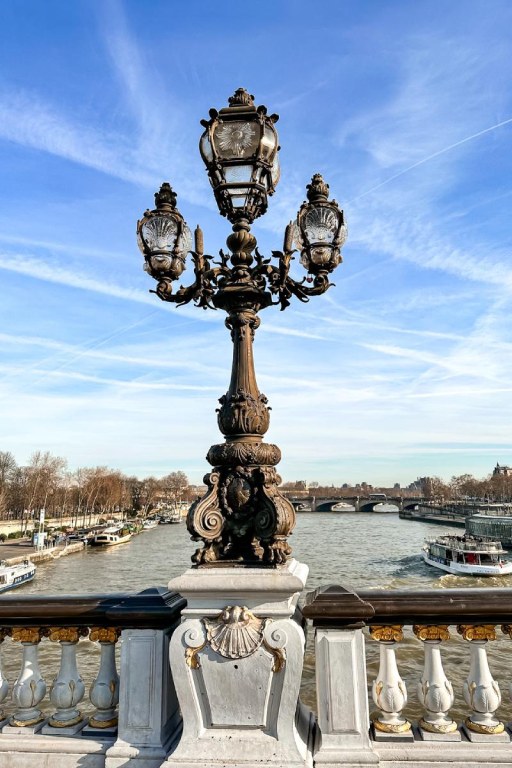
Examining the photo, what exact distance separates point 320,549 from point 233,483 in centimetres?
4637

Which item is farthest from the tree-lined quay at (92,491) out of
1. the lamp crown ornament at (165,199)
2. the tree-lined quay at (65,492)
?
the lamp crown ornament at (165,199)

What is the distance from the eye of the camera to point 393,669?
11.1 feet

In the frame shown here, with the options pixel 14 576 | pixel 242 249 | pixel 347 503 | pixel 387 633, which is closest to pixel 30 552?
pixel 14 576

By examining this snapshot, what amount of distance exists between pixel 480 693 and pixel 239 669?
1420mm

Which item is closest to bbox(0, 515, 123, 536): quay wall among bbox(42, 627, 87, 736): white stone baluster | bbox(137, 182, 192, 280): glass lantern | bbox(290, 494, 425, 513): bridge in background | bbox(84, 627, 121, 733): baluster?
bbox(290, 494, 425, 513): bridge in background

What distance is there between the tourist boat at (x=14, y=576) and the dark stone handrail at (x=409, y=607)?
105ft

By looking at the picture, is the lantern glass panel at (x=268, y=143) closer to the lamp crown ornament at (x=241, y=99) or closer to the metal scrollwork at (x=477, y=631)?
the lamp crown ornament at (x=241, y=99)

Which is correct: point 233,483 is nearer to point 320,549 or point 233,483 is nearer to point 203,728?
point 203,728

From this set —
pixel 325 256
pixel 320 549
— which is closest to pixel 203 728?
pixel 325 256

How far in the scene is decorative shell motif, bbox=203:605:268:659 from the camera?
315cm

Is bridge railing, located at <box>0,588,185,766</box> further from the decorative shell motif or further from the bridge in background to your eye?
the bridge in background

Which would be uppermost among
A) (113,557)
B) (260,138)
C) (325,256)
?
(260,138)

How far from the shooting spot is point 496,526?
57.2m

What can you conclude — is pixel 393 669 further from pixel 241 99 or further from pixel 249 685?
pixel 241 99
